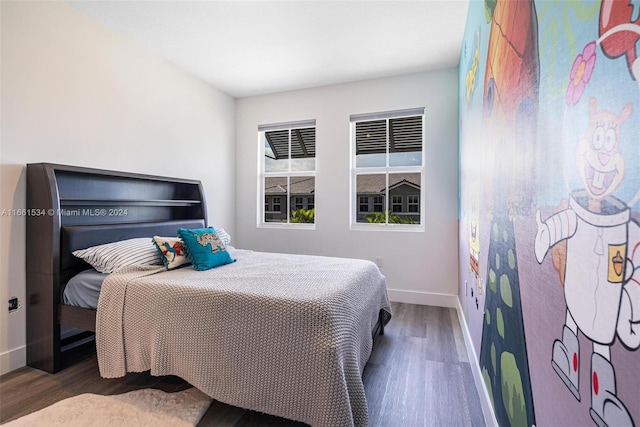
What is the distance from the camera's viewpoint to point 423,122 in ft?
11.3

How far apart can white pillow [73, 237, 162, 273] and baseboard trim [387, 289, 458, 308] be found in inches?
100

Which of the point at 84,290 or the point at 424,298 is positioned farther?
the point at 424,298

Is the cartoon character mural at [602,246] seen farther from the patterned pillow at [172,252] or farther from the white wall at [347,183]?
the white wall at [347,183]

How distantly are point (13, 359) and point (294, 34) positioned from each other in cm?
331

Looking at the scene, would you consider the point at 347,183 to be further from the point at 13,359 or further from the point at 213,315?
→ the point at 13,359

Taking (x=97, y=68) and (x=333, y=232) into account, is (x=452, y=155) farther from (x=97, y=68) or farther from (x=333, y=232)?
(x=97, y=68)

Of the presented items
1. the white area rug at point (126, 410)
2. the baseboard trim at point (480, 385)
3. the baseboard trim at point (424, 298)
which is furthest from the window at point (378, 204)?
the white area rug at point (126, 410)

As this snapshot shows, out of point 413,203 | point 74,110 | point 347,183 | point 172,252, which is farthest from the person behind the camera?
point 347,183

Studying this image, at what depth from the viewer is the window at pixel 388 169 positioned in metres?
3.53

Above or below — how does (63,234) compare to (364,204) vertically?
below

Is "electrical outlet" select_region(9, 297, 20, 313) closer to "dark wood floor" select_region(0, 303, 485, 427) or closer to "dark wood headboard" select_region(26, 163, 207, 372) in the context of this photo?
"dark wood headboard" select_region(26, 163, 207, 372)

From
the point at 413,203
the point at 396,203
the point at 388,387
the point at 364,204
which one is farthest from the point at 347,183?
the point at 388,387

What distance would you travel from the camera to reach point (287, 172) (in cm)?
409

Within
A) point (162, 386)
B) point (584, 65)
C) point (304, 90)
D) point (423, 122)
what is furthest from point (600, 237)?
point (304, 90)
